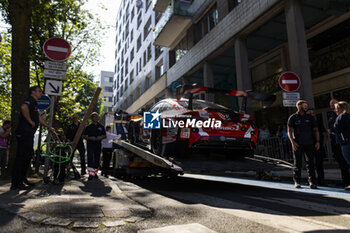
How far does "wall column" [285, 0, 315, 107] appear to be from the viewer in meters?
9.56

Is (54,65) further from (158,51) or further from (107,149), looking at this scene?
(158,51)

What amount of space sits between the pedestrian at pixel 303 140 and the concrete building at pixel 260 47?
163 inches

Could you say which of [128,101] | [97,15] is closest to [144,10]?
[128,101]

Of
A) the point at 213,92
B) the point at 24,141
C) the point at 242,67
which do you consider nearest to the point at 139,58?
the point at 242,67

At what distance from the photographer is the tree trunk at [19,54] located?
662 centimetres

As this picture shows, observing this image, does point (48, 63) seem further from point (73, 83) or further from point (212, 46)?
point (73, 83)

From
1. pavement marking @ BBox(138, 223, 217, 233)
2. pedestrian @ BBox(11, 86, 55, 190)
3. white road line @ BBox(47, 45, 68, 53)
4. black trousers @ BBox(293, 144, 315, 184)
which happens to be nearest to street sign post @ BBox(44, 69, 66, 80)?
white road line @ BBox(47, 45, 68, 53)

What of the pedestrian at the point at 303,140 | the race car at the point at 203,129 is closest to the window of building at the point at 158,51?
the race car at the point at 203,129

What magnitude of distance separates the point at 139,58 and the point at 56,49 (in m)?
A: 28.7

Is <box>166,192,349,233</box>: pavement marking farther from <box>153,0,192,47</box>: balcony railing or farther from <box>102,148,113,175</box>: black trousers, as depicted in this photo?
<box>153,0,192,47</box>: balcony railing

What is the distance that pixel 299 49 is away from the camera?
9.78 meters

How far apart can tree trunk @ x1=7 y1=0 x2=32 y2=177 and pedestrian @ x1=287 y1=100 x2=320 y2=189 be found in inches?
256

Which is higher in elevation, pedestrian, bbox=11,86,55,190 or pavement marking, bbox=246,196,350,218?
pedestrian, bbox=11,86,55,190

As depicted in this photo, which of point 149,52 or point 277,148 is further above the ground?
point 149,52
